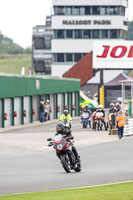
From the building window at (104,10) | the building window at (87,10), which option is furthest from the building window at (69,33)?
the building window at (104,10)

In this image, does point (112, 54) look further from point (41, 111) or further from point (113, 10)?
point (113, 10)

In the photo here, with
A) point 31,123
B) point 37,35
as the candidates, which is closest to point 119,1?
point 37,35

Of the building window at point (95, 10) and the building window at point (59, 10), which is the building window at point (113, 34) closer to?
the building window at point (95, 10)

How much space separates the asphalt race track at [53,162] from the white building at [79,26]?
65060mm

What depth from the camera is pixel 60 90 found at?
202 ft

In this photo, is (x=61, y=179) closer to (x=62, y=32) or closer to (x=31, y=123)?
(x=31, y=123)

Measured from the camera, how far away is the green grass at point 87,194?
14.1 m

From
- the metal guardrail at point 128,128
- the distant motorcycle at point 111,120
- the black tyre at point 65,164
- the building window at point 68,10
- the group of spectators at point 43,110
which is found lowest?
the group of spectators at point 43,110

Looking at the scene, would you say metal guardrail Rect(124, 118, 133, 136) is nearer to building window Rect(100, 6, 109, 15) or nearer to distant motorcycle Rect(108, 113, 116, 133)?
distant motorcycle Rect(108, 113, 116, 133)

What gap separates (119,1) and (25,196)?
94.3m

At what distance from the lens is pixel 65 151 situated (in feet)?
65.9

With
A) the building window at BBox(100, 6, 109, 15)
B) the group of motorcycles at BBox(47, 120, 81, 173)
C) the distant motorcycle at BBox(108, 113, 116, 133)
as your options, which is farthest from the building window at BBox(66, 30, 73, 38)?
the group of motorcycles at BBox(47, 120, 81, 173)

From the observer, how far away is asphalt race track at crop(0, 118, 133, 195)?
17684 mm

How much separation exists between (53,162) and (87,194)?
33.4 feet
